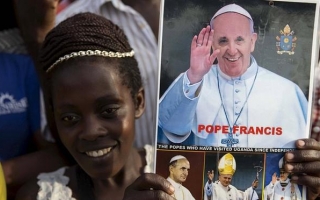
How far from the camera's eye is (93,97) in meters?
1.40

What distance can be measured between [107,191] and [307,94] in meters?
0.65

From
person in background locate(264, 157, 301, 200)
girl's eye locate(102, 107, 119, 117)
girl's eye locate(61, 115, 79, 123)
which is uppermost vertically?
girl's eye locate(102, 107, 119, 117)

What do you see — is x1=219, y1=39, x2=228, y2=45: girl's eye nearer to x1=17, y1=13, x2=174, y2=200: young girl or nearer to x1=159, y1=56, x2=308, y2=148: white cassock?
x1=159, y1=56, x2=308, y2=148: white cassock

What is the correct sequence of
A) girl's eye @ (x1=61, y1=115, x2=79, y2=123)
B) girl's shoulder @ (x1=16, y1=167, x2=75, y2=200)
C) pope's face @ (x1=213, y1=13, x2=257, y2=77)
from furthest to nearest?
girl's shoulder @ (x1=16, y1=167, x2=75, y2=200) < girl's eye @ (x1=61, y1=115, x2=79, y2=123) < pope's face @ (x1=213, y1=13, x2=257, y2=77)

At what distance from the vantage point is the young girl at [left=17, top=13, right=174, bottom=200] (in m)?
1.39

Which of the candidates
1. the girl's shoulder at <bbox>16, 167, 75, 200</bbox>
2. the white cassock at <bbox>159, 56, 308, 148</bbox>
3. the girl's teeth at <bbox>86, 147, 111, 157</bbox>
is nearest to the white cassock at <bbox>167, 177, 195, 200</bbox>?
the white cassock at <bbox>159, 56, 308, 148</bbox>

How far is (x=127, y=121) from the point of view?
1.46m

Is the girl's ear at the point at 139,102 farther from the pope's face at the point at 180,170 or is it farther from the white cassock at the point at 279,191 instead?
the white cassock at the point at 279,191

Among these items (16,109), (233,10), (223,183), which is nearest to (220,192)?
(223,183)

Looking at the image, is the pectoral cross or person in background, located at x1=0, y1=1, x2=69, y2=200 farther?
person in background, located at x1=0, y1=1, x2=69, y2=200

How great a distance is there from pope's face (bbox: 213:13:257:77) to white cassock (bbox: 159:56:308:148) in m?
0.02

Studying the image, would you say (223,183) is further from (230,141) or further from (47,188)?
(47,188)

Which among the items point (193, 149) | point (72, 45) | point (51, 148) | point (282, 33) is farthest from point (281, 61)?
point (51, 148)

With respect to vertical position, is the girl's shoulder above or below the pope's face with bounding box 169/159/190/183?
below
